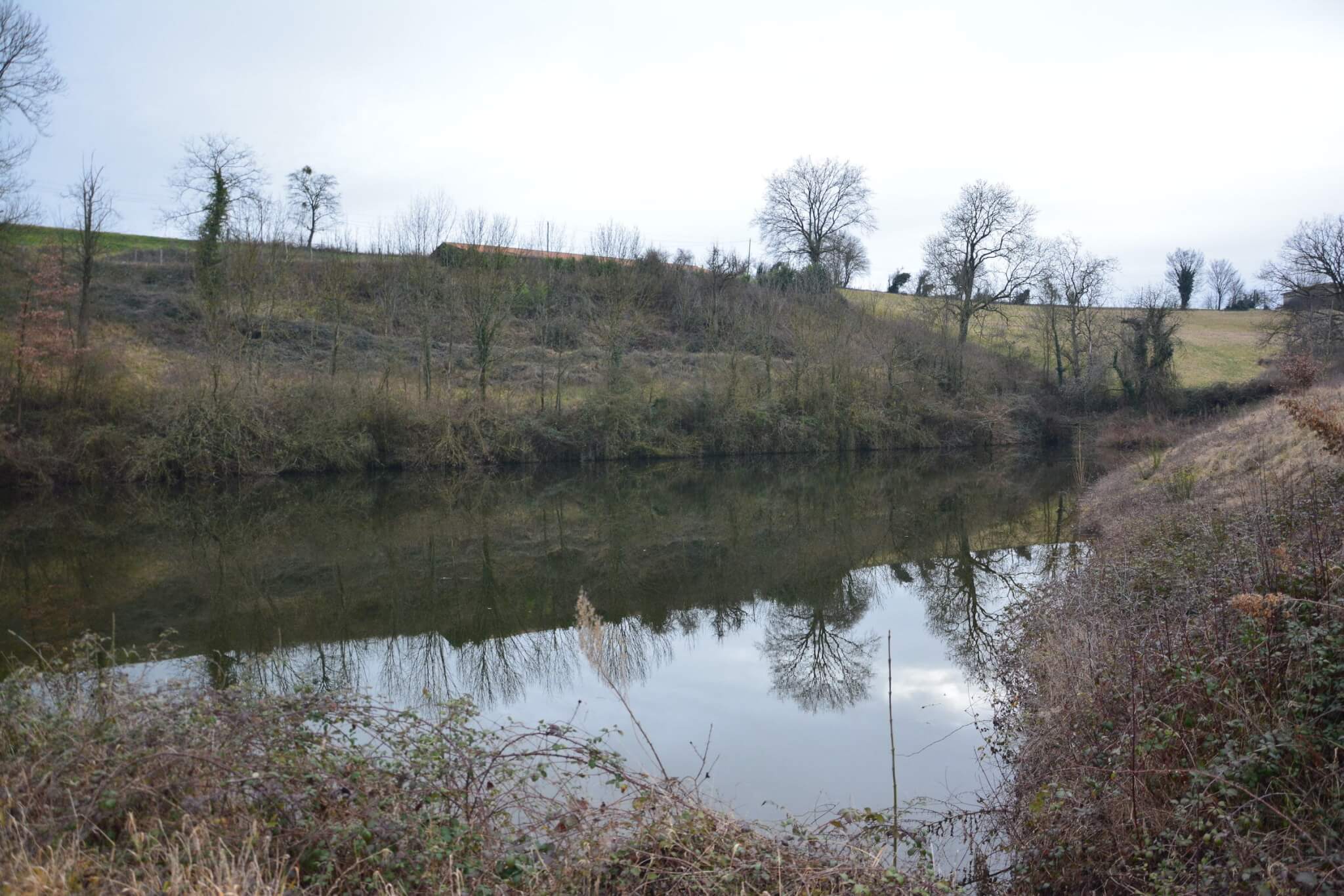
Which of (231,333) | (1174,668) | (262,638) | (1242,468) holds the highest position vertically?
(231,333)

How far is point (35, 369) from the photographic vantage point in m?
24.3

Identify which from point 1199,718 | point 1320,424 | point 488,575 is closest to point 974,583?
point 1320,424

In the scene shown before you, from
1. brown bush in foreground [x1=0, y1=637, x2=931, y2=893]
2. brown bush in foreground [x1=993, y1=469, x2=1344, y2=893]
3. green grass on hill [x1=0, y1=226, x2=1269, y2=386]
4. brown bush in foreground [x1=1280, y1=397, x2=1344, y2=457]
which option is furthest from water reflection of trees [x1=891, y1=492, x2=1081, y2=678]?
green grass on hill [x1=0, y1=226, x2=1269, y2=386]

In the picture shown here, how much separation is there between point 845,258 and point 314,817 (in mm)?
55785

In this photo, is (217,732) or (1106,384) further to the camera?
(1106,384)

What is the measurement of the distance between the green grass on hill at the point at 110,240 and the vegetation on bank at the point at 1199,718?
2935cm

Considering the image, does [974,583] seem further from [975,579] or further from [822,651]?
[822,651]

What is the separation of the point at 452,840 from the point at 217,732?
170 centimetres

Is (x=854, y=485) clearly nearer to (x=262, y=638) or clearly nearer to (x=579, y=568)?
(x=579, y=568)

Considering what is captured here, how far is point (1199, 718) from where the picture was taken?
17.3 ft

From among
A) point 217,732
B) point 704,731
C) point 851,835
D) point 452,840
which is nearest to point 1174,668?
point 851,835

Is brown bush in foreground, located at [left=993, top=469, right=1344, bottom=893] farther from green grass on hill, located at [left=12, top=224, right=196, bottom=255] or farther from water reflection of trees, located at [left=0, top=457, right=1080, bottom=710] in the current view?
green grass on hill, located at [left=12, top=224, right=196, bottom=255]

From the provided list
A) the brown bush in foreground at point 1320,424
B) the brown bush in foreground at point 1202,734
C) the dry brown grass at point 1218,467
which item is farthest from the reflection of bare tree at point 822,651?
the brown bush in foreground at point 1320,424

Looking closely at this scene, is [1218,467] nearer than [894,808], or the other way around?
[894,808]
